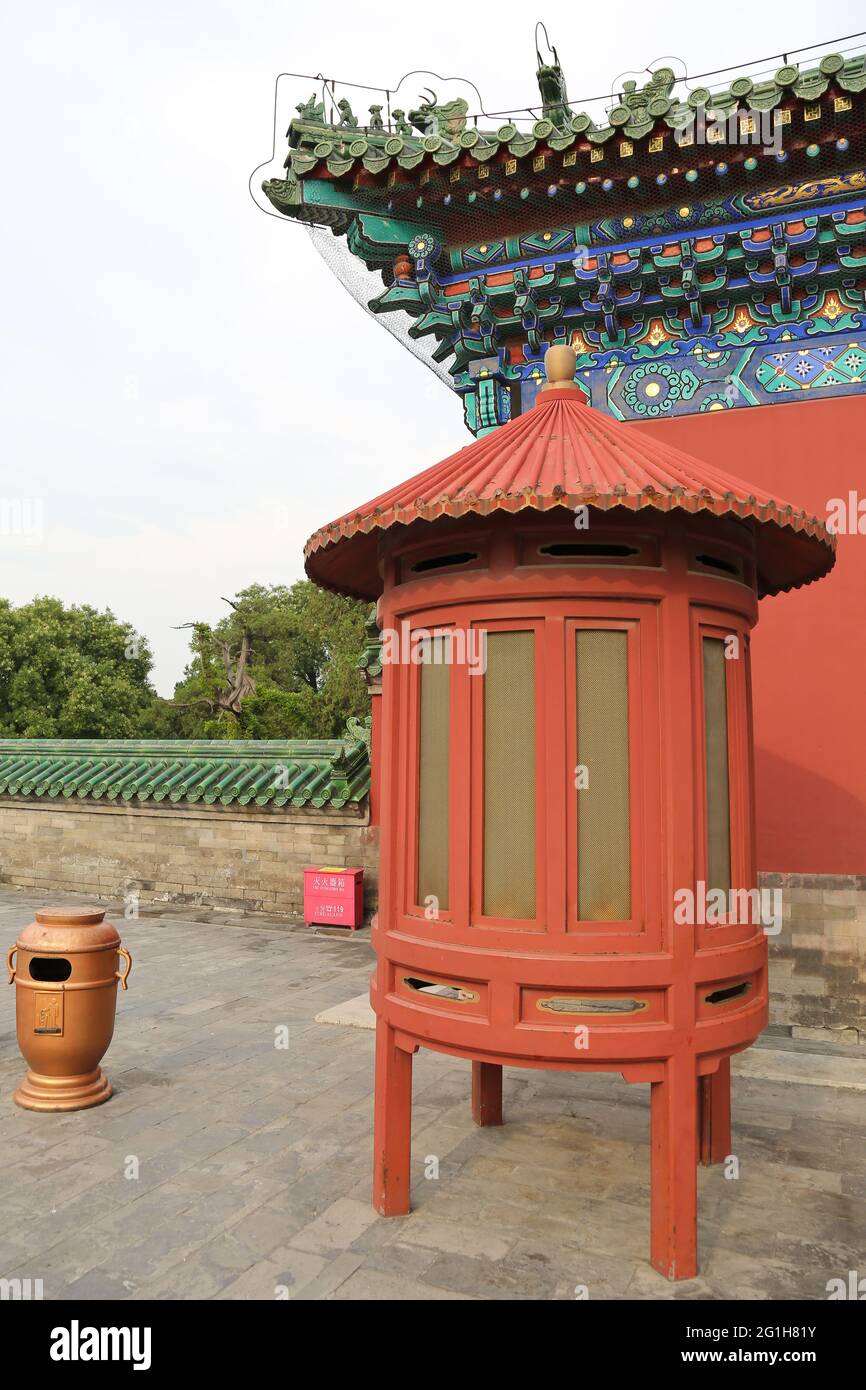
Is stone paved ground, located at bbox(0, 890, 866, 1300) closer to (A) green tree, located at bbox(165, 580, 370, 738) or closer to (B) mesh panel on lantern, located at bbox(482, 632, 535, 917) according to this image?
(B) mesh panel on lantern, located at bbox(482, 632, 535, 917)

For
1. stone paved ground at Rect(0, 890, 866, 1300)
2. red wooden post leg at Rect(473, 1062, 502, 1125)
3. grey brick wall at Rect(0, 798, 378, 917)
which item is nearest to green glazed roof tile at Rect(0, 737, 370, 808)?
grey brick wall at Rect(0, 798, 378, 917)

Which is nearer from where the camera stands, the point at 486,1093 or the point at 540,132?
the point at 486,1093

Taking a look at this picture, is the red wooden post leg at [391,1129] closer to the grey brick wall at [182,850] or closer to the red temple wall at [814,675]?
the red temple wall at [814,675]

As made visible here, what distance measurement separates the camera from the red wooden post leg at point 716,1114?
5316 mm

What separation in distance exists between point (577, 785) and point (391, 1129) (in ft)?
6.75

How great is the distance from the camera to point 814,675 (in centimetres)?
786

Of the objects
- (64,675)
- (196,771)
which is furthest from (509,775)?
(64,675)

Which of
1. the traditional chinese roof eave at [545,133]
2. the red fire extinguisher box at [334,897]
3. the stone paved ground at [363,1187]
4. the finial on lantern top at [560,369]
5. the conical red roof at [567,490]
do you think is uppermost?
the traditional chinese roof eave at [545,133]

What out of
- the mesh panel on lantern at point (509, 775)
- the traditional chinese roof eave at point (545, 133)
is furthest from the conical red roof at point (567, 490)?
the traditional chinese roof eave at point (545, 133)

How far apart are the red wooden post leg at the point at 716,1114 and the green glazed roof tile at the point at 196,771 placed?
7.91 m

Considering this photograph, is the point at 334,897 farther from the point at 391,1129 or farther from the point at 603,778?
the point at 603,778

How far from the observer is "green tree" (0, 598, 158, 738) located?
32406 mm

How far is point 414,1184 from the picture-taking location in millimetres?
4992

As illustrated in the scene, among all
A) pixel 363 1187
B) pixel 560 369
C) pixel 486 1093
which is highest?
pixel 560 369
